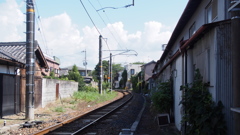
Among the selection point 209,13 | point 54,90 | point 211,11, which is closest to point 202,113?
point 211,11

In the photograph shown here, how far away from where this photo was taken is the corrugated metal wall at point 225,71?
16.7 ft

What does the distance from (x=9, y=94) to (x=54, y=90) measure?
776cm

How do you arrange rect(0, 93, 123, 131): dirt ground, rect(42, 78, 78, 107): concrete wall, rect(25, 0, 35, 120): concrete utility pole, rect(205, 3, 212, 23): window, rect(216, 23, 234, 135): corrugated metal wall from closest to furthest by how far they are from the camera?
1. rect(216, 23, 234, 135): corrugated metal wall
2. rect(205, 3, 212, 23): window
3. rect(0, 93, 123, 131): dirt ground
4. rect(25, 0, 35, 120): concrete utility pole
5. rect(42, 78, 78, 107): concrete wall

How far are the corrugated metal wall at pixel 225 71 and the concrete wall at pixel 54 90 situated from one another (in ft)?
49.6

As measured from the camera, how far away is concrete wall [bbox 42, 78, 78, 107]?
1875 centimetres

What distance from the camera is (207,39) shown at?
19.6 feet

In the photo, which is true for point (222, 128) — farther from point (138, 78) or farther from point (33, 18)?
point (138, 78)

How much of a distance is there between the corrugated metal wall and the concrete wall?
15.1 metres

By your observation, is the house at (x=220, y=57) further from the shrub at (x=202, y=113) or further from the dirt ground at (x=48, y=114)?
the dirt ground at (x=48, y=114)

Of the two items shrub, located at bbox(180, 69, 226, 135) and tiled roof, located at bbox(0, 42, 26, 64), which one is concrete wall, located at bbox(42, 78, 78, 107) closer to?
tiled roof, located at bbox(0, 42, 26, 64)

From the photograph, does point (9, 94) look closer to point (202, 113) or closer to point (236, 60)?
point (202, 113)

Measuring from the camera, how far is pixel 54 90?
70.3 feet

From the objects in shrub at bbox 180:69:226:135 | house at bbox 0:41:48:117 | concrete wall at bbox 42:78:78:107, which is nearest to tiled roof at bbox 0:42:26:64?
house at bbox 0:41:48:117

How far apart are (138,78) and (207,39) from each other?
5999 centimetres
